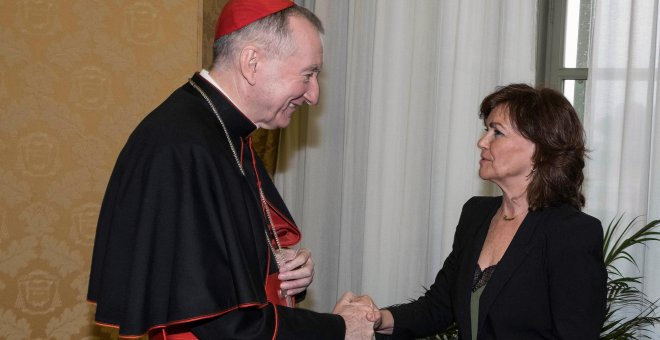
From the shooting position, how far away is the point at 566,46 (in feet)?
12.7

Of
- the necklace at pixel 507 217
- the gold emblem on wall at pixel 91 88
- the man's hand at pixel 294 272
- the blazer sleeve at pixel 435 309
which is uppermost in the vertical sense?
the gold emblem on wall at pixel 91 88

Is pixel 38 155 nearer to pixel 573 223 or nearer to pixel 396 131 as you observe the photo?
pixel 396 131

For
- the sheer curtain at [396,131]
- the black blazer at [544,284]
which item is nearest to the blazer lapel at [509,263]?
the black blazer at [544,284]

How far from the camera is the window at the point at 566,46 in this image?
3.82 m

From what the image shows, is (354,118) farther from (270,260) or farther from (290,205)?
(270,260)

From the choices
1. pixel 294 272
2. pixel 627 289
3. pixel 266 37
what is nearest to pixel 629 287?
pixel 627 289

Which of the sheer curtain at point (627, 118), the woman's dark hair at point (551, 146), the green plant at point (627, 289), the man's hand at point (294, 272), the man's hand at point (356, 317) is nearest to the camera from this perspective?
the man's hand at point (294, 272)

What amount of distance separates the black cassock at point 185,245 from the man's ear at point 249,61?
17cm

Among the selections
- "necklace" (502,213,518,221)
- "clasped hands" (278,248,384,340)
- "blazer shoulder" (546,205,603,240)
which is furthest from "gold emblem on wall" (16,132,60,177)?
"blazer shoulder" (546,205,603,240)

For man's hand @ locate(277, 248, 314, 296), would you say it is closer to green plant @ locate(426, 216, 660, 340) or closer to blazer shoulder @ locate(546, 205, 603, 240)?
blazer shoulder @ locate(546, 205, 603, 240)

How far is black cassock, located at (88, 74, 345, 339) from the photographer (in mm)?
1860

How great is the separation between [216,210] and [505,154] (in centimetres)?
108

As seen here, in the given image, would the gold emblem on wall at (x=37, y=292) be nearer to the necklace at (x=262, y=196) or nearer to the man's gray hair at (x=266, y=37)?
the necklace at (x=262, y=196)

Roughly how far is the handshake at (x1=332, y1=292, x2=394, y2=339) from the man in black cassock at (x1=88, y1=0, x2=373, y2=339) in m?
0.04
